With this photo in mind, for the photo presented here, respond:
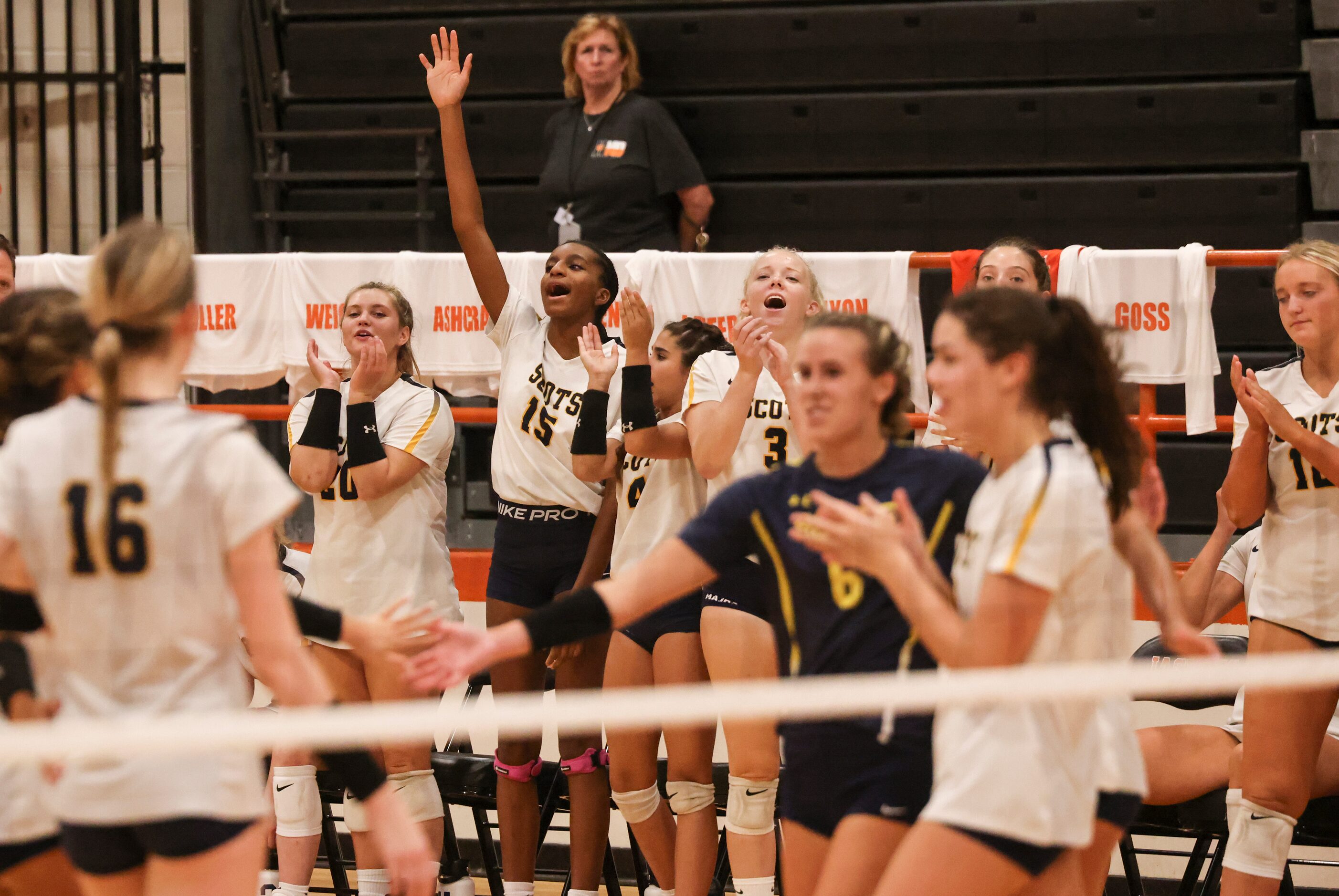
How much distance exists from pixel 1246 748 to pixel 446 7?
6.46 metres

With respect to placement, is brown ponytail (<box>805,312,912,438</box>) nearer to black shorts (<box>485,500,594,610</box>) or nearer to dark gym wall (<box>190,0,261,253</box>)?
black shorts (<box>485,500,594,610</box>)

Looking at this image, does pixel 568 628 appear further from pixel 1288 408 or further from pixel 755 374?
pixel 1288 408

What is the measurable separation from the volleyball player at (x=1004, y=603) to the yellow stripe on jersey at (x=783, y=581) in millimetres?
215

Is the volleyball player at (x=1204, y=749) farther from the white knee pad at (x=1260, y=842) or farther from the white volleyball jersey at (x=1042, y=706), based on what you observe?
the white volleyball jersey at (x=1042, y=706)

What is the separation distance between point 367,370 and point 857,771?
2.14m

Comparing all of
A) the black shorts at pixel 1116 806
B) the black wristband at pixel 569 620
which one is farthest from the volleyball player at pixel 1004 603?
the black wristband at pixel 569 620

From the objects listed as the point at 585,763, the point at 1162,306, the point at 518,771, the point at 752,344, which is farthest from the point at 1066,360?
the point at 1162,306

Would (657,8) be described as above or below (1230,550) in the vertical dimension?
above

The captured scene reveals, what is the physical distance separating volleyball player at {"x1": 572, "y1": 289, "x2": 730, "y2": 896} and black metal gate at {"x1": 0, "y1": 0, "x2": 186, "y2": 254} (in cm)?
471

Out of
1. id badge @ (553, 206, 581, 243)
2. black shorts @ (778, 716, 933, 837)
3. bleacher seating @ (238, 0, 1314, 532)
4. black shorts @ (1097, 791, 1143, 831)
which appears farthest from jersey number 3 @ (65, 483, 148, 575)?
bleacher seating @ (238, 0, 1314, 532)

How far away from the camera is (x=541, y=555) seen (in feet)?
13.7

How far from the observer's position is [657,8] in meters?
8.14

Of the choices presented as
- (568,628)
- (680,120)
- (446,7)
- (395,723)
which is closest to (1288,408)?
(568,628)

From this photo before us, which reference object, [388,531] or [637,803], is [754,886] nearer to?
[637,803]
